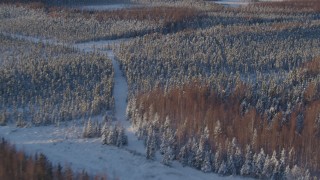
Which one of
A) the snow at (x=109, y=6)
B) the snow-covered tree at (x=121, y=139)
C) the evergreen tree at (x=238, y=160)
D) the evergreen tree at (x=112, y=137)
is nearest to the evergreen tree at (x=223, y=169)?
the evergreen tree at (x=238, y=160)

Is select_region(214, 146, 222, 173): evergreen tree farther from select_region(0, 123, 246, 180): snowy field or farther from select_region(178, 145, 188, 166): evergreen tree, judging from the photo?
select_region(178, 145, 188, 166): evergreen tree

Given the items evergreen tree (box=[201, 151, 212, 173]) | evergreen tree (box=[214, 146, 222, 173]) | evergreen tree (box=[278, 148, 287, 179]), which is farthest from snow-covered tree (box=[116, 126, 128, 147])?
evergreen tree (box=[278, 148, 287, 179])

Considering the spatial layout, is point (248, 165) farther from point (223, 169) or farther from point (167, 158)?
point (167, 158)

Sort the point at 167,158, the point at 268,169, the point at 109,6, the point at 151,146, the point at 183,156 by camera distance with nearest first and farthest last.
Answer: the point at 268,169
the point at 167,158
the point at 183,156
the point at 151,146
the point at 109,6

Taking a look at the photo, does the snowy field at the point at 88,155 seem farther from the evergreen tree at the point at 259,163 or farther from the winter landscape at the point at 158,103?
the evergreen tree at the point at 259,163

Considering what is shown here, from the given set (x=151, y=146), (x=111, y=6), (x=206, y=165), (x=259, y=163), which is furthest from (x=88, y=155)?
(x=111, y=6)

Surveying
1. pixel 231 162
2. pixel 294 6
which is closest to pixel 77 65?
pixel 231 162
